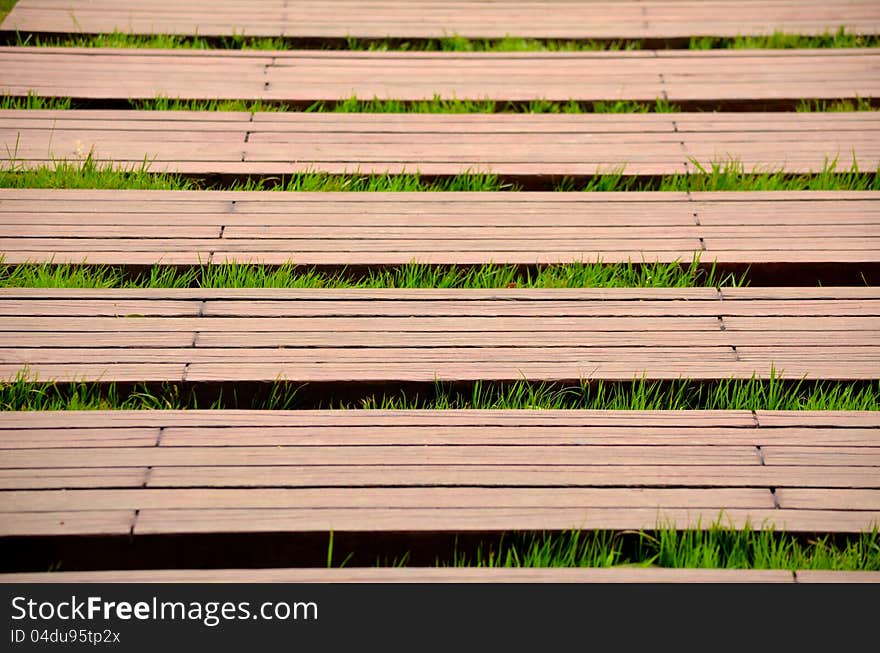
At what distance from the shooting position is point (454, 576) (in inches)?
67.8

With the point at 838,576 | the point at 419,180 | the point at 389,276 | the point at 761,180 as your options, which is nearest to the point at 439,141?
the point at 419,180

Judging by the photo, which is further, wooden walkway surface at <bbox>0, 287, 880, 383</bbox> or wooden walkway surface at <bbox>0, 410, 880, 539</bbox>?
wooden walkway surface at <bbox>0, 287, 880, 383</bbox>

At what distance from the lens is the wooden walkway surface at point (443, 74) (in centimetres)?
308

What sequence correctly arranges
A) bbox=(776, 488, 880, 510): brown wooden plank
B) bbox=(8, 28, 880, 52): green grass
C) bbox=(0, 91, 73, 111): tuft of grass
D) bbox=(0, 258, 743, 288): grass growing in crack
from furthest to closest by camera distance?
bbox=(8, 28, 880, 52): green grass < bbox=(0, 91, 73, 111): tuft of grass < bbox=(0, 258, 743, 288): grass growing in crack < bbox=(776, 488, 880, 510): brown wooden plank

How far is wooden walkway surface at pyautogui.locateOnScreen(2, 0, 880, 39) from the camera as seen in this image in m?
3.42

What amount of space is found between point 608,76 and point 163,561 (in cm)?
219

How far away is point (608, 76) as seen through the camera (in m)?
3.20

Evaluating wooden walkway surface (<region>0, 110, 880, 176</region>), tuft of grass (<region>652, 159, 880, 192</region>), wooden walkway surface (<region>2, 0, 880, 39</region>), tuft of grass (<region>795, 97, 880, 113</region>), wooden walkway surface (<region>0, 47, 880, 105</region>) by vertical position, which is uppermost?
wooden walkway surface (<region>2, 0, 880, 39</region>)

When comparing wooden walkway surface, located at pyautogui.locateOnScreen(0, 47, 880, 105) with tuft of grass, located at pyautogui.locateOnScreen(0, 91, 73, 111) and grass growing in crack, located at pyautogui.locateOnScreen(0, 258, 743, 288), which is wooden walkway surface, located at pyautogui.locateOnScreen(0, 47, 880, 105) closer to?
tuft of grass, located at pyautogui.locateOnScreen(0, 91, 73, 111)

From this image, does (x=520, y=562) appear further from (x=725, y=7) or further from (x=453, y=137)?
(x=725, y=7)

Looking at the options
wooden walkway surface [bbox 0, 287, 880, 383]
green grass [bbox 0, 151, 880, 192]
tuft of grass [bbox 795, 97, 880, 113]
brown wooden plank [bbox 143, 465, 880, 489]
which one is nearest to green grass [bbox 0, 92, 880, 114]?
tuft of grass [bbox 795, 97, 880, 113]

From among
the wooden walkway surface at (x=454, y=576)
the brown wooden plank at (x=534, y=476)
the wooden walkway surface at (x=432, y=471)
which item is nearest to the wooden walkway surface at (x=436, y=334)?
the wooden walkway surface at (x=432, y=471)

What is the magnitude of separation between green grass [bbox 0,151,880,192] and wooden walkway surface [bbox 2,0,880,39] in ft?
2.99

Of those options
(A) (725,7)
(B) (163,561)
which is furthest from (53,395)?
(A) (725,7)
